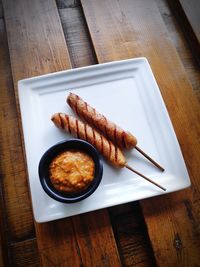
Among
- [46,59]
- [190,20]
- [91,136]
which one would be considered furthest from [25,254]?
[190,20]

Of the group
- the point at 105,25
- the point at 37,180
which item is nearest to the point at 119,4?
the point at 105,25

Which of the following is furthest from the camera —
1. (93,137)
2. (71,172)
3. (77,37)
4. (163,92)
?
(77,37)

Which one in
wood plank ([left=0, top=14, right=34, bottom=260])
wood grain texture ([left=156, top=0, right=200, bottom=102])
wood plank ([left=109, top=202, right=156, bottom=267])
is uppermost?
wood grain texture ([left=156, top=0, right=200, bottom=102])

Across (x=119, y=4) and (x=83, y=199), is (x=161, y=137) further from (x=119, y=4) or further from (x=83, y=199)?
(x=119, y=4)

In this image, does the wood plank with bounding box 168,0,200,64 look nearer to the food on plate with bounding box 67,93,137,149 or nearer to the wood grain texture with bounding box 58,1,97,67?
the wood grain texture with bounding box 58,1,97,67

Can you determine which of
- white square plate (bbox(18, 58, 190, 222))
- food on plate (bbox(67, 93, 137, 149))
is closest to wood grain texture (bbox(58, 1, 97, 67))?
white square plate (bbox(18, 58, 190, 222))

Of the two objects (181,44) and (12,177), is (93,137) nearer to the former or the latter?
(12,177)
